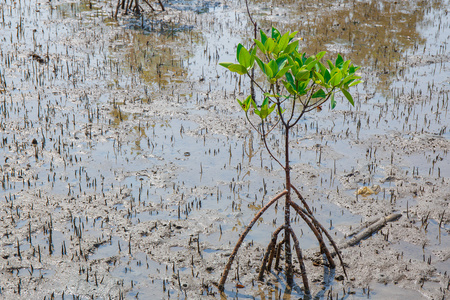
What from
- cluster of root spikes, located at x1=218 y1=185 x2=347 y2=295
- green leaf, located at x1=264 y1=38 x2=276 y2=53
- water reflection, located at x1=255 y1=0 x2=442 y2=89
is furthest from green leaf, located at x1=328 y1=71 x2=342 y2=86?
water reflection, located at x1=255 y1=0 x2=442 y2=89

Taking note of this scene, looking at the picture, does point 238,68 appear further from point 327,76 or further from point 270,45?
point 327,76

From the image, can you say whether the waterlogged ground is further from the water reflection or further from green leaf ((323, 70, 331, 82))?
green leaf ((323, 70, 331, 82))

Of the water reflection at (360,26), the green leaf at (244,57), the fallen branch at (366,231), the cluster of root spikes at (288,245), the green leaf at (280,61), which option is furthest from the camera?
the water reflection at (360,26)

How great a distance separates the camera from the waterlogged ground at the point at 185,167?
4660mm

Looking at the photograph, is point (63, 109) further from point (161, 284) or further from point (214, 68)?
point (161, 284)

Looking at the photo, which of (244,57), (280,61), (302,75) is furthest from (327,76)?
(244,57)

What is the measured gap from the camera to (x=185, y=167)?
6707mm

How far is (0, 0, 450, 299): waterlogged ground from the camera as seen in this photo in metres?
4.66

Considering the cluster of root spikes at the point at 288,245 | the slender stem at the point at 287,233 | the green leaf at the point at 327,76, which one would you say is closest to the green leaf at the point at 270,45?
the green leaf at the point at 327,76

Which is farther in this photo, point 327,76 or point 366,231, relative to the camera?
point 366,231

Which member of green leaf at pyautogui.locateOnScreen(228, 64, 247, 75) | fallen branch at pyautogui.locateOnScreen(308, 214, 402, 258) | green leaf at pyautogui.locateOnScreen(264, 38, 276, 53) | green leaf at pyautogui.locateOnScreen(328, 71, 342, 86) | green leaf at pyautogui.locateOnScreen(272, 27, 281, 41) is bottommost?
fallen branch at pyautogui.locateOnScreen(308, 214, 402, 258)

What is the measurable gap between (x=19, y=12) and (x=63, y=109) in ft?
22.3

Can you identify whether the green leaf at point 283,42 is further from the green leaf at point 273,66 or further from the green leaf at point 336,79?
the green leaf at point 336,79

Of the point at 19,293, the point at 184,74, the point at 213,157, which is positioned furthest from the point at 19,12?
the point at 19,293
